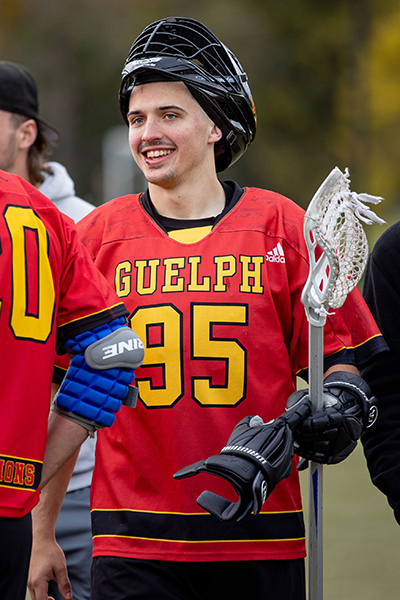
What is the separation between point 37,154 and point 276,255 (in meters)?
2.15

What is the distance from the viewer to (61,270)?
223 cm

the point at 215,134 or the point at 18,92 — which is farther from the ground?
the point at 18,92

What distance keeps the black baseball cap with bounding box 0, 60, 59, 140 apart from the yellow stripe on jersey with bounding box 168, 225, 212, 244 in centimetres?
194

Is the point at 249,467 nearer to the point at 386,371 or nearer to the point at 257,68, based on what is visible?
the point at 386,371

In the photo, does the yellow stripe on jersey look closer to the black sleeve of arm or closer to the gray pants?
the black sleeve of arm

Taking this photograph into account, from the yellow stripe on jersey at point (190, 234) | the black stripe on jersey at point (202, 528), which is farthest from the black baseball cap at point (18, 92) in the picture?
the black stripe on jersey at point (202, 528)

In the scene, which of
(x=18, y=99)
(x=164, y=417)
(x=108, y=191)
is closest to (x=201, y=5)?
(x=108, y=191)

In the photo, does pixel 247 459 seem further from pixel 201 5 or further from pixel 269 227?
pixel 201 5

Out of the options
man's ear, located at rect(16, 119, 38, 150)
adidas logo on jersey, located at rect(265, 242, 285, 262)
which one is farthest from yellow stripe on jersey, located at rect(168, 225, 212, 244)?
man's ear, located at rect(16, 119, 38, 150)

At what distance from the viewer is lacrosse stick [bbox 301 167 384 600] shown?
2.48 metres

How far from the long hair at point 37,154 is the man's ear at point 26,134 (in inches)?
1.2

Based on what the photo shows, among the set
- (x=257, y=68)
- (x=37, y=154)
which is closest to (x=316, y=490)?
(x=37, y=154)

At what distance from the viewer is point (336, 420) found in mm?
2488

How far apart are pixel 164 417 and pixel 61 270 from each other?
2.26ft
